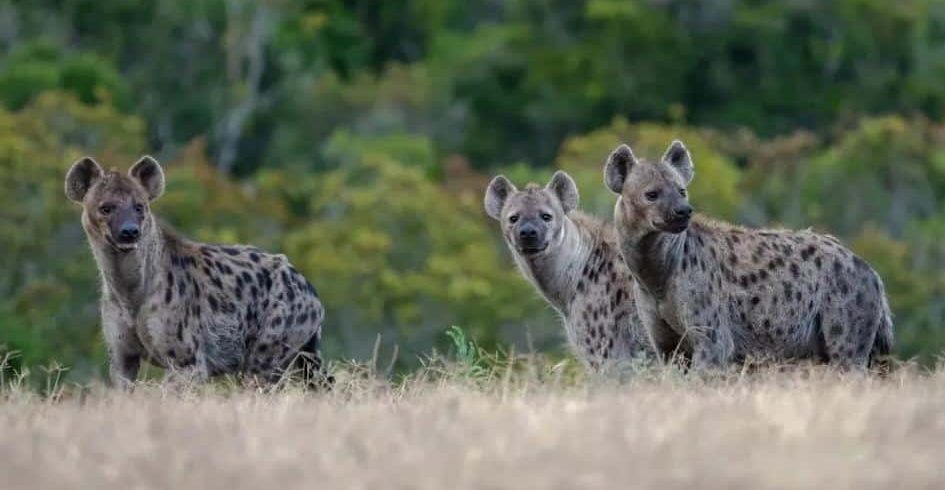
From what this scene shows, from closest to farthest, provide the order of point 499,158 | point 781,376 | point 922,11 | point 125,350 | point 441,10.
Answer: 1. point 781,376
2. point 125,350
3. point 499,158
4. point 922,11
5. point 441,10

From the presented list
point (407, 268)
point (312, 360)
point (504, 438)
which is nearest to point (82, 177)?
point (312, 360)

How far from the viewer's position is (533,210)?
1380cm

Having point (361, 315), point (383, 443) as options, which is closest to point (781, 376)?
point (383, 443)

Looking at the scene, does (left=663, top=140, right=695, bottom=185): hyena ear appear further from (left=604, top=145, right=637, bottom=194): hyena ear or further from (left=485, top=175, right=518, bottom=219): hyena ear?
(left=485, top=175, right=518, bottom=219): hyena ear

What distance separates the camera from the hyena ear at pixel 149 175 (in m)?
13.4

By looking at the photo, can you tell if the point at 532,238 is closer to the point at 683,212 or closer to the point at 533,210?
the point at 533,210

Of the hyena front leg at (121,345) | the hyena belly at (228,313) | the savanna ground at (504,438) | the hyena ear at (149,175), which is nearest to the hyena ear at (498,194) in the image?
the hyena belly at (228,313)

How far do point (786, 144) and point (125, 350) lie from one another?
29.7m

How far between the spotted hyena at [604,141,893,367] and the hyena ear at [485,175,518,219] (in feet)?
4.67

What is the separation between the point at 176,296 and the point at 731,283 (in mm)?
2785

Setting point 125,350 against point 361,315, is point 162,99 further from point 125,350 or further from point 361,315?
point 125,350

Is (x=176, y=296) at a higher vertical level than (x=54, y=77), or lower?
higher

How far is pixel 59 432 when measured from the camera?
9.43 meters

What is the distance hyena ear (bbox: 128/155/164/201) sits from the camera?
1338cm
